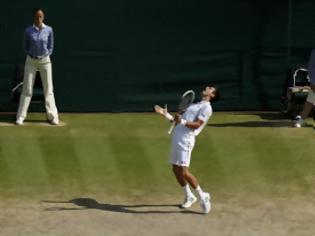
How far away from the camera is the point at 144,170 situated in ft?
35.3

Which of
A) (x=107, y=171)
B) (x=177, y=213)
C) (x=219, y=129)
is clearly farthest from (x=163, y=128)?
(x=177, y=213)

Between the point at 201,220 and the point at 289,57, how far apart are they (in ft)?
21.7

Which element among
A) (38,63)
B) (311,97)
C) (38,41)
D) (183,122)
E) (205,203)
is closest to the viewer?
(183,122)

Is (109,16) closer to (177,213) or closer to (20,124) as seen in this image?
(20,124)

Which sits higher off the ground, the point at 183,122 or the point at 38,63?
the point at 183,122

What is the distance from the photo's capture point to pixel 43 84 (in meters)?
13.2

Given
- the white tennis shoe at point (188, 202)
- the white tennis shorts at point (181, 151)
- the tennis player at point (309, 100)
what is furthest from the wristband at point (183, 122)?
the tennis player at point (309, 100)

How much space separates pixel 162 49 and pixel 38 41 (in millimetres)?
2601

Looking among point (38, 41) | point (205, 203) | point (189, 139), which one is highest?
point (38, 41)

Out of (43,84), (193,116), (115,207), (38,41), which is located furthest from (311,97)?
(115,207)

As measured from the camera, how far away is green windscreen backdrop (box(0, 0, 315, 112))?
1425 centimetres

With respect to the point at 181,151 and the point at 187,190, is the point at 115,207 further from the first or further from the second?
the point at 181,151

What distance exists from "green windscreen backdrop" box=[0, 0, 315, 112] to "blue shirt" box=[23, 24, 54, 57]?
4.48 ft

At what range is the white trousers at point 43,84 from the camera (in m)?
13.0
